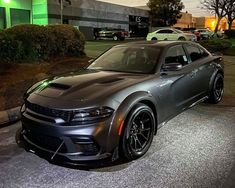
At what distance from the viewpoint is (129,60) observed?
211 inches

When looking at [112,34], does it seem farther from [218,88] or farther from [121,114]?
[121,114]

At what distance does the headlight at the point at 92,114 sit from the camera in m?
3.69

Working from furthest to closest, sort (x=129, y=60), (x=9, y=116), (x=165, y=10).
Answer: (x=165, y=10)
(x=9, y=116)
(x=129, y=60)

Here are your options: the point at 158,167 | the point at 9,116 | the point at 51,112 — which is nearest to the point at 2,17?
the point at 9,116

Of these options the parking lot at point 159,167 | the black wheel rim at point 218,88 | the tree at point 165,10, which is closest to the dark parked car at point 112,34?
the tree at point 165,10

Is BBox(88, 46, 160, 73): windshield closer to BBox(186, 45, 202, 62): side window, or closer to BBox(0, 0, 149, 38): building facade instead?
BBox(186, 45, 202, 62): side window

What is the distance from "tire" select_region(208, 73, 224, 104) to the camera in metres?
6.75

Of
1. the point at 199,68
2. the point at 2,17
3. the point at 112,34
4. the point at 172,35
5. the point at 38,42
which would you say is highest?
the point at 2,17

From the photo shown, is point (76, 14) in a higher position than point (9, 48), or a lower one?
higher

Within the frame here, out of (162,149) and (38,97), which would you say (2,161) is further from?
(162,149)

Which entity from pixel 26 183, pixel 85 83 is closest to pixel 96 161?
pixel 26 183

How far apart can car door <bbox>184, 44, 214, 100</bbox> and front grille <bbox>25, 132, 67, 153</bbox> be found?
304 cm

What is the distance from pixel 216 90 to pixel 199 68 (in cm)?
119

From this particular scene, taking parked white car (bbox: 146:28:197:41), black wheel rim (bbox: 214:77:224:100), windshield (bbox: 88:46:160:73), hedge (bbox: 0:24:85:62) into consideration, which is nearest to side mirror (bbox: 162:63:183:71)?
windshield (bbox: 88:46:160:73)
